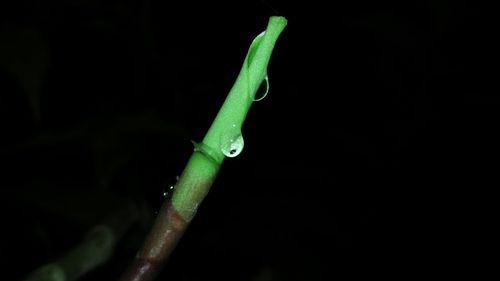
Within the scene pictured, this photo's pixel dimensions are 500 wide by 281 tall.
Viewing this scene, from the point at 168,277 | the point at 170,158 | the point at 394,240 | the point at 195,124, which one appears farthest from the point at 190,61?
the point at 394,240

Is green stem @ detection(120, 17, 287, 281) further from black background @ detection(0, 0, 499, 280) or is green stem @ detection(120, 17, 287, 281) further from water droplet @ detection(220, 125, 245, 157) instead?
black background @ detection(0, 0, 499, 280)

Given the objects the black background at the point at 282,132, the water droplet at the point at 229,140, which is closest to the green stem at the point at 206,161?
the water droplet at the point at 229,140

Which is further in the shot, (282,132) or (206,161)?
(282,132)

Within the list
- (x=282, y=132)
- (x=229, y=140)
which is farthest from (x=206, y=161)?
(x=282, y=132)

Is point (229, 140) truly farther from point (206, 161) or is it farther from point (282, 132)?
point (282, 132)

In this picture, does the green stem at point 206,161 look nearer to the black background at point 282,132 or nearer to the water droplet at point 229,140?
the water droplet at point 229,140

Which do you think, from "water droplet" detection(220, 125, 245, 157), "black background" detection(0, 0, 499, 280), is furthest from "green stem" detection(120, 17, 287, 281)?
"black background" detection(0, 0, 499, 280)
